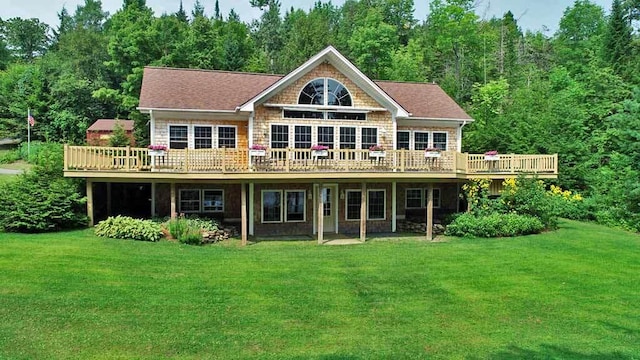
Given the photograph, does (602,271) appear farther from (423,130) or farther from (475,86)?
(475,86)

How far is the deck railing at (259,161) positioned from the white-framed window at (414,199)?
3.53 m

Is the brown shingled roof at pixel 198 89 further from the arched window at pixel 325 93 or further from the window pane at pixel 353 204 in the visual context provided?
the window pane at pixel 353 204

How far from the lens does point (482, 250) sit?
16109mm

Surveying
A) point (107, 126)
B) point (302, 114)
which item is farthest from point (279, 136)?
point (107, 126)

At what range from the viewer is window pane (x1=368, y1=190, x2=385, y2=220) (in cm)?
2109

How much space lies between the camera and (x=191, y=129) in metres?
18.8

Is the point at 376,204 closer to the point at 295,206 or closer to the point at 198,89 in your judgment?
the point at 295,206

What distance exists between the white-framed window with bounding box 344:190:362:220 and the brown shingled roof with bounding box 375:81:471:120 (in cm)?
437

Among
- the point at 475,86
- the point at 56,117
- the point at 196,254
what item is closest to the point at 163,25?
the point at 56,117

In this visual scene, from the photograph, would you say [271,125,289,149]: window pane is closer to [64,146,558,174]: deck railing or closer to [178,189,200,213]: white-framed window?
[64,146,558,174]: deck railing

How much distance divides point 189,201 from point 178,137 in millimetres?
2679

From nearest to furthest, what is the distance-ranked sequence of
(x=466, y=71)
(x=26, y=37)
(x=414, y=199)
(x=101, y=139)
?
(x=414, y=199) → (x=101, y=139) → (x=466, y=71) → (x=26, y=37)

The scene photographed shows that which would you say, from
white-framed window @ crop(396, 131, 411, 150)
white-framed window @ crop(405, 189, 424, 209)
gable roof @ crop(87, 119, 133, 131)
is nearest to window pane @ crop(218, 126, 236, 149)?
white-framed window @ crop(396, 131, 411, 150)

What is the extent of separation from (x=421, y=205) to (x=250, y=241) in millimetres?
9159
